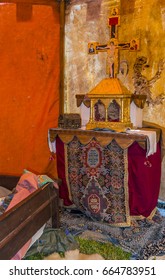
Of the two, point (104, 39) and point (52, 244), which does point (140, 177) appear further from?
point (104, 39)

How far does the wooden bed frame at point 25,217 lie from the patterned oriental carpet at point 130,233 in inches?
17.9

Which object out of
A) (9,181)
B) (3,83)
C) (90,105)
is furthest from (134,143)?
(3,83)

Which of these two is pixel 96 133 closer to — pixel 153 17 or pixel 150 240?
pixel 150 240

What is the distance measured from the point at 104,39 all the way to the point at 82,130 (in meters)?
1.46

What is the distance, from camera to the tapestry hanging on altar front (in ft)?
10.1

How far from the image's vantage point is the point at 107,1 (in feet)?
12.9

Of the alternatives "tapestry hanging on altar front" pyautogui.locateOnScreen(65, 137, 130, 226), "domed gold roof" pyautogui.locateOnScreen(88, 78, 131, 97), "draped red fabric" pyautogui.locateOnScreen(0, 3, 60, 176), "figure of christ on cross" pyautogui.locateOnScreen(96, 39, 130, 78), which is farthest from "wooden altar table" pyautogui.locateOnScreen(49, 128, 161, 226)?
"draped red fabric" pyautogui.locateOnScreen(0, 3, 60, 176)

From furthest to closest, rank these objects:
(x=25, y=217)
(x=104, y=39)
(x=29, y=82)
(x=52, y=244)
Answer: (x=29, y=82) → (x=104, y=39) → (x=52, y=244) → (x=25, y=217)

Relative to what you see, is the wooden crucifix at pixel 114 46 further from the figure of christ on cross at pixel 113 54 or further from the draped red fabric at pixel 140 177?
the draped red fabric at pixel 140 177

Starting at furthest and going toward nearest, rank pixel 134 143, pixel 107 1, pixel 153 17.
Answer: pixel 107 1 → pixel 153 17 → pixel 134 143

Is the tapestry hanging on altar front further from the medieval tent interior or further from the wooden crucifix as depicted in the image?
the wooden crucifix

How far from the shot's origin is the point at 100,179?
3.14m

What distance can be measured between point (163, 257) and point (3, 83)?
304cm

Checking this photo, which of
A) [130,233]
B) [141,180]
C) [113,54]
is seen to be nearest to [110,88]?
[113,54]
